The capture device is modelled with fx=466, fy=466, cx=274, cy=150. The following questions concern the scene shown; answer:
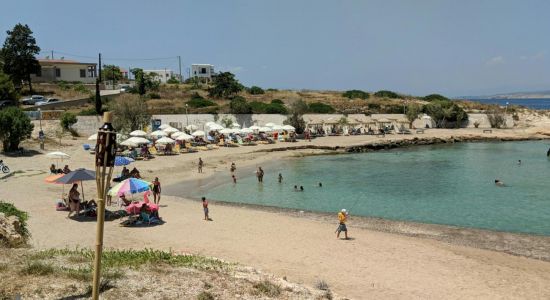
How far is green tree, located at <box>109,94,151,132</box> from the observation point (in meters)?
41.3

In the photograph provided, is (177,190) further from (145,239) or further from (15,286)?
(15,286)

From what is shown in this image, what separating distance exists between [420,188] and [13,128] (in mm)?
26289

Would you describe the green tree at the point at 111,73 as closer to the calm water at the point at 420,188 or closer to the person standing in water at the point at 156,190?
the calm water at the point at 420,188

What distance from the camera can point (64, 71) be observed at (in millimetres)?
→ 72812

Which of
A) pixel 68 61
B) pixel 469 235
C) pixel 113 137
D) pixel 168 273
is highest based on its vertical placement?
pixel 68 61

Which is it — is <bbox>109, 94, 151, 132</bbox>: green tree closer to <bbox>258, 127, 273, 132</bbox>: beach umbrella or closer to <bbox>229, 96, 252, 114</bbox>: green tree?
<bbox>258, 127, 273, 132</bbox>: beach umbrella

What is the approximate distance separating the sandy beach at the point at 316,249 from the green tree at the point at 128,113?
19329 millimetres

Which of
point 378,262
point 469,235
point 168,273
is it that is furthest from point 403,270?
point 168,273

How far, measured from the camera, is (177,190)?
2575cm

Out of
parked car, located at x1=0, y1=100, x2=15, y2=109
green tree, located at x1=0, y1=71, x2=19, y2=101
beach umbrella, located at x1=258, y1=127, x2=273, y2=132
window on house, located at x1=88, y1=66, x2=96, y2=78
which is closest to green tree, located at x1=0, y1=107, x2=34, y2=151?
parked car, located at x1=0, y1=100, x2=15, y2=109

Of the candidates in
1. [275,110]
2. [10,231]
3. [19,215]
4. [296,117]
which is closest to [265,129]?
[296,117]

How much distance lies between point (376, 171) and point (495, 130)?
33.7 meters

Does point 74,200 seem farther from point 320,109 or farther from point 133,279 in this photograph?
point 320,109

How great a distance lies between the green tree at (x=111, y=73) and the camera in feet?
283
